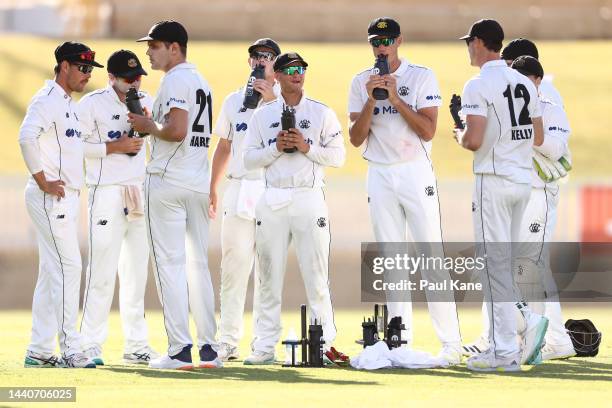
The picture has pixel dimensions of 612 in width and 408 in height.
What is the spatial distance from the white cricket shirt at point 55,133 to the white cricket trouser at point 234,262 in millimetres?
1352

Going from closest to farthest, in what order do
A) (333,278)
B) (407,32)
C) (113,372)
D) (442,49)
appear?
(113,372), (333,278), (442,49), (407,32)

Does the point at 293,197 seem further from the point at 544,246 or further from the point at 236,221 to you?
the point at 544,246

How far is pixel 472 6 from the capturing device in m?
47.7

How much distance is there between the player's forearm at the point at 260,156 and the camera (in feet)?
34.3

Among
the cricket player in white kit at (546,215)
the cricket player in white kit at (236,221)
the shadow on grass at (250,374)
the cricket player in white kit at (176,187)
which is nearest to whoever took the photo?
the shadow on grass at (250,374)

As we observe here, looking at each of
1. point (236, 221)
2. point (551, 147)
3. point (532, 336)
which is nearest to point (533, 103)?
point (551, 147)

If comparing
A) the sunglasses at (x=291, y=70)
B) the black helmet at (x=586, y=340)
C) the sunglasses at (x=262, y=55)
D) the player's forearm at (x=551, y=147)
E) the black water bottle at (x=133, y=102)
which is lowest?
the black helmet at (x=586, y=340)

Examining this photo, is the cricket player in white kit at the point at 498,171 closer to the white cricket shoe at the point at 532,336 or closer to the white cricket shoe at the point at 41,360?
the white cricket shoe at the point at 532,336

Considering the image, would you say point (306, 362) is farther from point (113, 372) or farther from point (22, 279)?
point (22, 279)

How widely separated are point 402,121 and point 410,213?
0.68 m

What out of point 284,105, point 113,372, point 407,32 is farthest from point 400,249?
point 407,32

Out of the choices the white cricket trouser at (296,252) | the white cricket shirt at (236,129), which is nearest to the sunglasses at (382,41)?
the white cricket trouser at (296,252)

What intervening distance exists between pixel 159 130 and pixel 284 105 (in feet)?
3.49

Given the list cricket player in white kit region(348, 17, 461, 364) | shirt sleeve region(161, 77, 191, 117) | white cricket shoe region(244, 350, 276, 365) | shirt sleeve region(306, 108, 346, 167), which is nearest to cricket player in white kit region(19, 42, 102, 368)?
shirt sleeve region(161, 77, 191, 117)
